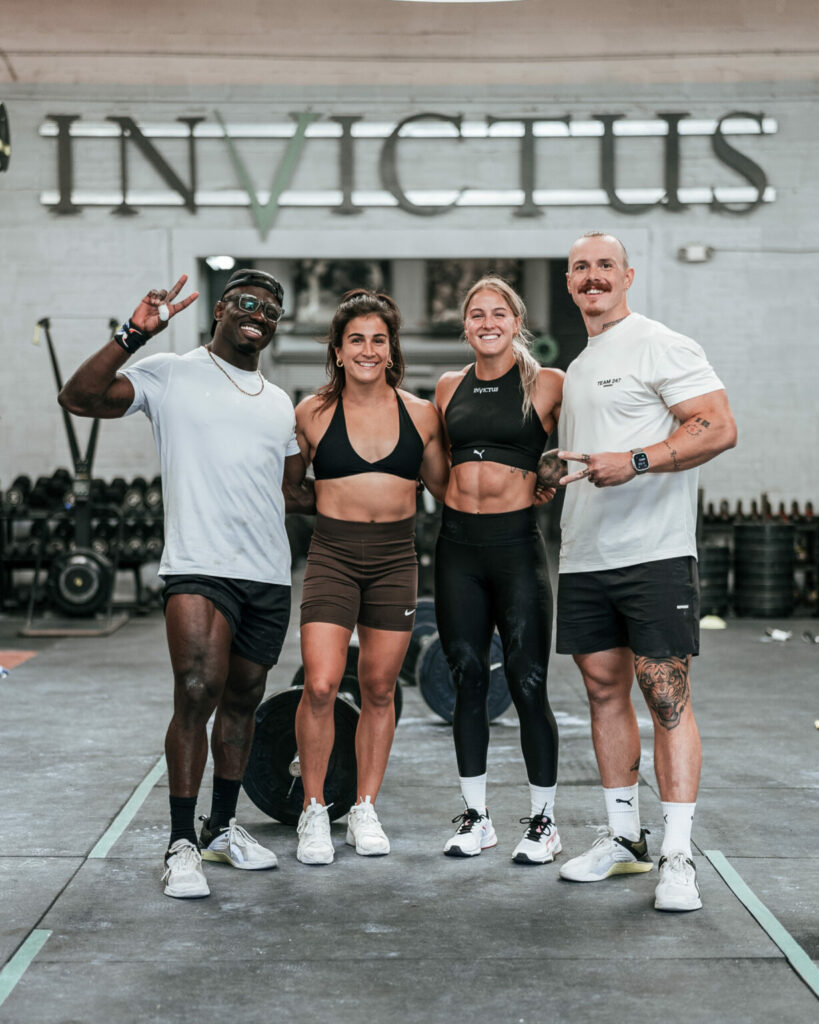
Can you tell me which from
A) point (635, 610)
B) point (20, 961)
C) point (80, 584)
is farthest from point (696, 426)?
point (80, 584)

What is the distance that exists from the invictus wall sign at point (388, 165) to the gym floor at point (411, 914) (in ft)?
23.6

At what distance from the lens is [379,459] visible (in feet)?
10.4

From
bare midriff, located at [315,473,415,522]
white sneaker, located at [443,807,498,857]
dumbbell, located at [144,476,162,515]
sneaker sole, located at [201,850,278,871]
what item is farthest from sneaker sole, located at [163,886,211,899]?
dumbbell, located at [144,476,162,515]

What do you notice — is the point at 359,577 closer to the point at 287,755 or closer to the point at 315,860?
the point at 287,755

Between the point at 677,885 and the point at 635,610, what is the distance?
2.10 feet

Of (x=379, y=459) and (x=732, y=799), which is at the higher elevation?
(x=379, y=459)

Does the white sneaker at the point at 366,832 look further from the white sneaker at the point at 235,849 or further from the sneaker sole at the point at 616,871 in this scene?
the sneaker sole at the point at 616,871

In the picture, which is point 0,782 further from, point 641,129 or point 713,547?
point 641,129

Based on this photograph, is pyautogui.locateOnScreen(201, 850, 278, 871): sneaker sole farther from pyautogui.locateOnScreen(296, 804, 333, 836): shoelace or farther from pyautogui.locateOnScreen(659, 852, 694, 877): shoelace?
pyautogui.locateOnScreen(659, 852, 694, 877): shoelace

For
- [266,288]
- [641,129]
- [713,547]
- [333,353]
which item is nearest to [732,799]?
[333,353]

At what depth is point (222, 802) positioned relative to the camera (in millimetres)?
3102

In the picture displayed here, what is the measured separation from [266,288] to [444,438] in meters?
0.66

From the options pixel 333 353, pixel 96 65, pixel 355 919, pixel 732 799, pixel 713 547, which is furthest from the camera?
pixel 96 65

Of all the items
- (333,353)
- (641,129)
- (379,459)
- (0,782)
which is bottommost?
(0,782)
